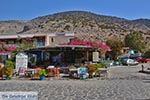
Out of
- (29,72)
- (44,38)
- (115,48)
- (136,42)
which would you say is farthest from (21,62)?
(136,42)

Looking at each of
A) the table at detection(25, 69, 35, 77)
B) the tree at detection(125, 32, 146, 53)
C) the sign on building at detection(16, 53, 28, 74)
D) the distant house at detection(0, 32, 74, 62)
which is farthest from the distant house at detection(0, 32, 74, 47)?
the tree at detection(125, 32, 146, 53)

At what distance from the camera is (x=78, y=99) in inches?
557

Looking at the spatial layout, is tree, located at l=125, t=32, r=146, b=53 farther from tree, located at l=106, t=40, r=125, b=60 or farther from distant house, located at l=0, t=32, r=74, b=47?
distant house, located at l=0, t=32, r=74, b=47

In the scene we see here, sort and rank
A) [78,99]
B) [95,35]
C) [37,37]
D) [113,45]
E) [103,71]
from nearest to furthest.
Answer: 1. [78,99]
2. [103,71]
3. [37,37]
4. [113,45]
5. [95,35]

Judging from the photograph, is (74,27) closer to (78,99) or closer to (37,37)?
(37,37)

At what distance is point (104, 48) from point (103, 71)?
29734 mm

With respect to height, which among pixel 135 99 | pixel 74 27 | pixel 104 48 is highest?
pixel 74 27

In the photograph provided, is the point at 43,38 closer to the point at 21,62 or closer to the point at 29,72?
the point at 21,62

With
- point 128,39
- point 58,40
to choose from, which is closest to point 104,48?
point 58,40

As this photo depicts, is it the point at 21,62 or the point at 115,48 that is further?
the point at 115,48

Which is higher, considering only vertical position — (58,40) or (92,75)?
(58,40)

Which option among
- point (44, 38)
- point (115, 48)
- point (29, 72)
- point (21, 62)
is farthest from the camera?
point (115, 48)

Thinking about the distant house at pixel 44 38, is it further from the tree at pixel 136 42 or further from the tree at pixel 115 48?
the tree at pixel 136 42

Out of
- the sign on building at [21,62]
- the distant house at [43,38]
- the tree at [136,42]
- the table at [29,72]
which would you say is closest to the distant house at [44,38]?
the distant house at [43,38]
